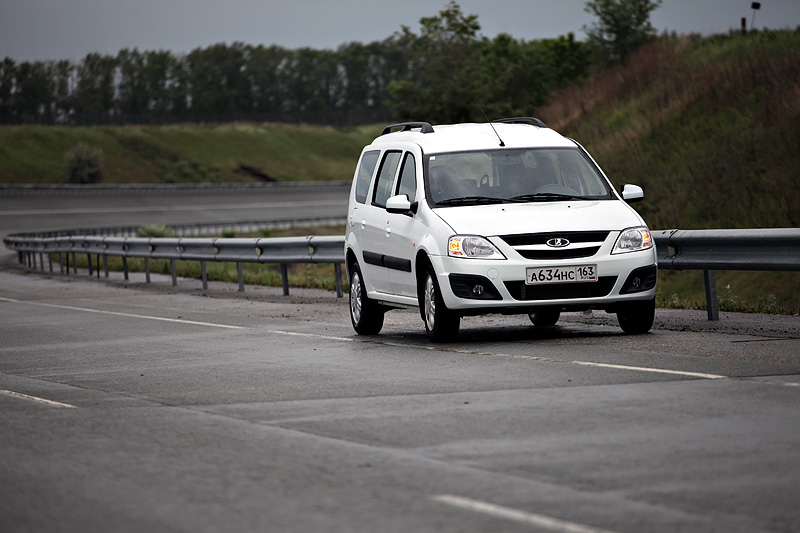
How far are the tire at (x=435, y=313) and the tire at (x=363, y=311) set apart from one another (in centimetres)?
141

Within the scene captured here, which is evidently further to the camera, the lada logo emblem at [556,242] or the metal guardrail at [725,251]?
the metal guardrail at [725,251]

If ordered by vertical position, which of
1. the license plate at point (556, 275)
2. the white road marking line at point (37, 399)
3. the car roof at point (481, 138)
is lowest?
the white road marking line at point (37, 399)

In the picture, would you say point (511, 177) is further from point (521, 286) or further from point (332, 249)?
point (332, 249)

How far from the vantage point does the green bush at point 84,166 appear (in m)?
113

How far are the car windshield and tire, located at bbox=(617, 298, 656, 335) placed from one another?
1.14m

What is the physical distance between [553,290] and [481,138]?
230 cm

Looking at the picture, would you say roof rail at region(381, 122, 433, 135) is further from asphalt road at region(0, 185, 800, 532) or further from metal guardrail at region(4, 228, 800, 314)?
metal guardrail at region(4, 228, 800, 314)

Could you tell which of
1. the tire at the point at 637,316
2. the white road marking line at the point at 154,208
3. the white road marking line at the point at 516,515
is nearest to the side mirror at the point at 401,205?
the tire at the point at 637,316

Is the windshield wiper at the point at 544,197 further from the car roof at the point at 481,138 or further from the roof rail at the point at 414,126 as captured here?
the roof rail at the point at 414,126

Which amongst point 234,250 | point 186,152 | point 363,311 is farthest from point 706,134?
point 186,152

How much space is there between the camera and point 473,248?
38.0ft

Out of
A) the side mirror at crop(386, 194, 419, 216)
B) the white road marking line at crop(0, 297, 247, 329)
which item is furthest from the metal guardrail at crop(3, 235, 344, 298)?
the side mirror at crop(386, 194, 419, 216)

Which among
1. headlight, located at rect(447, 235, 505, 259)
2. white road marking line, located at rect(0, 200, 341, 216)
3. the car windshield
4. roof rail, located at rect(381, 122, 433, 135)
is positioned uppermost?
roof rail, located at rect(381, 122, 433, 135)

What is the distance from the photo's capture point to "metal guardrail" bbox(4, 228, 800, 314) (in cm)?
1294
